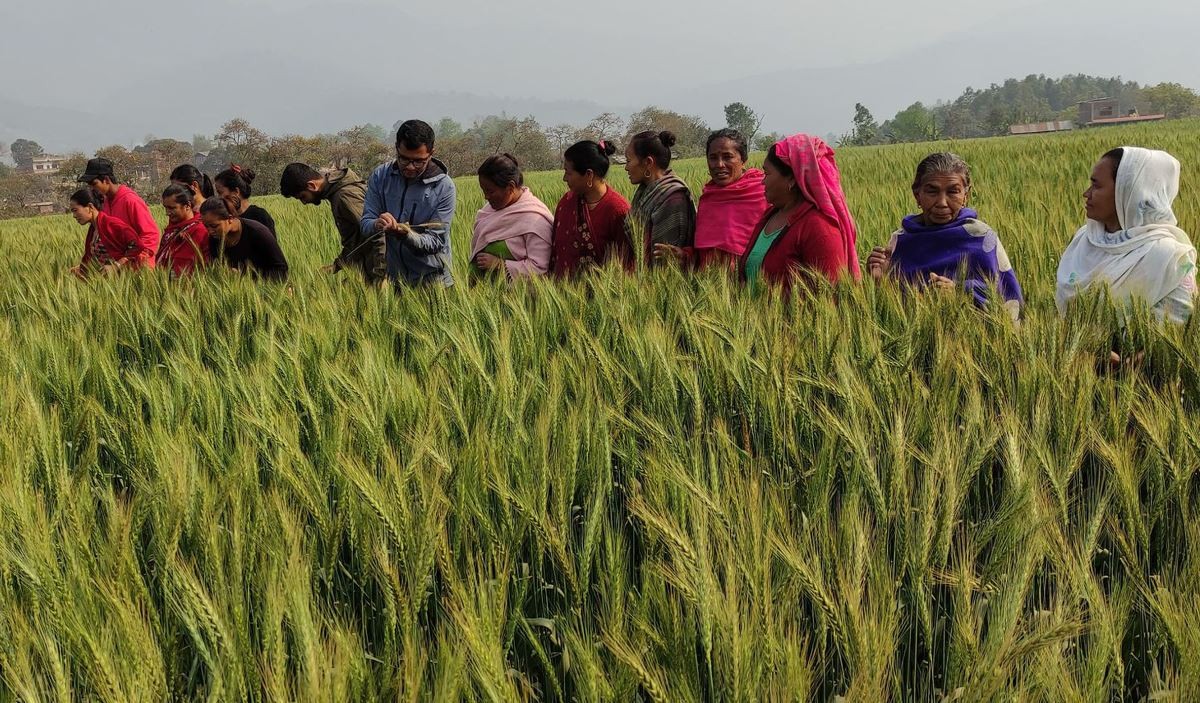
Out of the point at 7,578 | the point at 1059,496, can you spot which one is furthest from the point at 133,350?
the point at 1059,496

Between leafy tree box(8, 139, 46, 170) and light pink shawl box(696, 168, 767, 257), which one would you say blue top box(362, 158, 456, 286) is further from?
leafy tree box(8, 139, 46, 170)

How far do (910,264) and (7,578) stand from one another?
3.00 metres

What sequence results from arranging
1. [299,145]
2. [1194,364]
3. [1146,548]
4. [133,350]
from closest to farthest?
[1146,548] < [1194,364] < [133,350] < [299,145]

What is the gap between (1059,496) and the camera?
135 cm

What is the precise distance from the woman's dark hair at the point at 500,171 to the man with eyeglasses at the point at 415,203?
246 mm

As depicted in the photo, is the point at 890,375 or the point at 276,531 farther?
the point at 890,375

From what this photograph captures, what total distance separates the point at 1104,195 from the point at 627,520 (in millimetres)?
2371

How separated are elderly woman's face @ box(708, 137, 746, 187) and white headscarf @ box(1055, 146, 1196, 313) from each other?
5.44 ft

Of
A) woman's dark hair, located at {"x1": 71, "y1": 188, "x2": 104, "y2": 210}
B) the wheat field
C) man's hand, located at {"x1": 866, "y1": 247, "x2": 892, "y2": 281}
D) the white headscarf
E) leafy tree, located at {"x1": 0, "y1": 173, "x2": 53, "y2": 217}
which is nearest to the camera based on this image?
the wheat field

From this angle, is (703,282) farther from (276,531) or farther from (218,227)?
(218,227)

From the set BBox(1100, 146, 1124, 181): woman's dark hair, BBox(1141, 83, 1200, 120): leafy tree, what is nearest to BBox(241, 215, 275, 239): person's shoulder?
BBox(1100, 146, 1124, 181): woman's dark hair

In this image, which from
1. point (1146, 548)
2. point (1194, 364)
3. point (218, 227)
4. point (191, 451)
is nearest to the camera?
point (1146, 548)

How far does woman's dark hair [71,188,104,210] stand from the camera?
6.41 meters

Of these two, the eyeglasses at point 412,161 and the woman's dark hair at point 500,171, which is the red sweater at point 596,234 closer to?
the woman's dark hair at point 500,171
